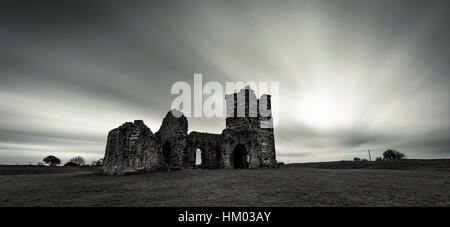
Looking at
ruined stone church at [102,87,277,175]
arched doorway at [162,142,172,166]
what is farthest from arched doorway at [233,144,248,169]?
arched doorway at [162,142,172,166]

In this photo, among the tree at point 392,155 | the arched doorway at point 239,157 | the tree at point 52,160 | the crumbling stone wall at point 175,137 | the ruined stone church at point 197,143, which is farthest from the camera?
the tree at point 52,160

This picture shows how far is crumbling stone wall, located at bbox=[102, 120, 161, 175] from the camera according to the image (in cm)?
1770

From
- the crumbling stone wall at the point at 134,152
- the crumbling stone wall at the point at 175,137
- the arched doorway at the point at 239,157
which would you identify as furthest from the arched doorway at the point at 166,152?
the arched doorway at the point at 239,157

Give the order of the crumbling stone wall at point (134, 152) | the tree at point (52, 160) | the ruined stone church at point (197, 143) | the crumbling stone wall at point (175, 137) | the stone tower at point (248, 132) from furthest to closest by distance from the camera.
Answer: the tree at point (52, 160), the stone tower at point (248, 132), the crumbling stone wall at point (175, 137), the ruined stone church at point (197, 143), the crumbling stone wall at point (134, 152)

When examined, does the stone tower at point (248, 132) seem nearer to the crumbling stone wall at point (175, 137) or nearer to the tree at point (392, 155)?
the crumbling stone wall at point (175, 137)

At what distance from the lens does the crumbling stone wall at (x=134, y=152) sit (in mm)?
17703

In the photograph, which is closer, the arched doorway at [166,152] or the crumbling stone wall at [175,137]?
the crumbling stone wall at [175,137]

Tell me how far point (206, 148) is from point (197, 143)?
1343mm

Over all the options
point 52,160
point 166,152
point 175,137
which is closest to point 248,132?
point 175,137

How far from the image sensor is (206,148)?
26859mm

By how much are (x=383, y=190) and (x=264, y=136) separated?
16431 millimetres
